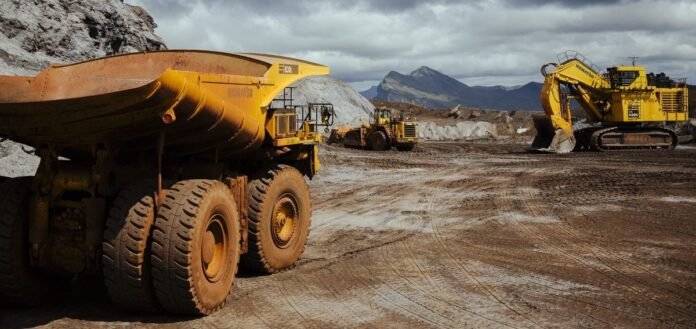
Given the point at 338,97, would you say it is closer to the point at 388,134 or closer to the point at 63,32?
the point at 388,134

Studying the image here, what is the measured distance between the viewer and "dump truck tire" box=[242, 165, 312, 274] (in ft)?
22.7

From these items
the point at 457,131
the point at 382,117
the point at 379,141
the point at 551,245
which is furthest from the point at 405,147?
the point at 551,245

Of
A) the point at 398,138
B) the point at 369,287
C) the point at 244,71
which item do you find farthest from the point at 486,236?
the point at 398,138

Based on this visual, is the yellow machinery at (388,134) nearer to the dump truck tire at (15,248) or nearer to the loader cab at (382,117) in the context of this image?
the loader cab at (382,117)

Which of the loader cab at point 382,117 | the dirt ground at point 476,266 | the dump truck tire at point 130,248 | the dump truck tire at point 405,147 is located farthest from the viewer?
the loader cab at point 382,117

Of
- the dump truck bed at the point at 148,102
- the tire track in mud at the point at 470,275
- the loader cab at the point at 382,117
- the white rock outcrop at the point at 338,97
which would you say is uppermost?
the white rock outcrop at the point at 338,97

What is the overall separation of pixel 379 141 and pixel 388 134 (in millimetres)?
634

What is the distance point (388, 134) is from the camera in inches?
1201

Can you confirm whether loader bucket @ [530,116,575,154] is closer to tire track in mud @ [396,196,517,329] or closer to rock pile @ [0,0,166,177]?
rock pile @ [0,0,166,177]

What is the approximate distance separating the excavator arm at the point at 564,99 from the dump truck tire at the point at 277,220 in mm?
21645

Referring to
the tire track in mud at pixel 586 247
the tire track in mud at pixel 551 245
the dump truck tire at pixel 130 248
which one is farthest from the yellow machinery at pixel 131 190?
the tire track in mud at pixel 586 247

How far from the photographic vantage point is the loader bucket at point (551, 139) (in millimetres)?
27469

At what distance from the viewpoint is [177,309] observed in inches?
212

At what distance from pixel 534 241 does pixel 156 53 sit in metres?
5.98
